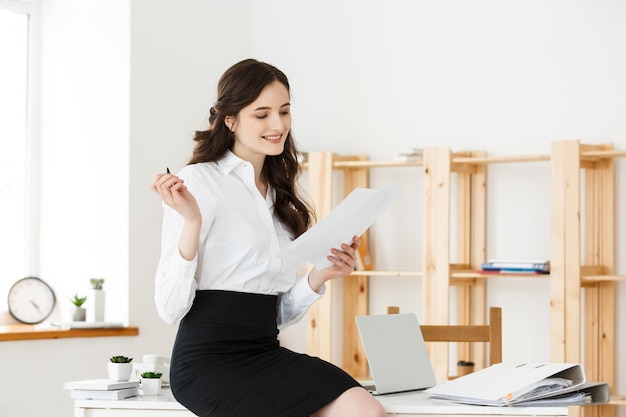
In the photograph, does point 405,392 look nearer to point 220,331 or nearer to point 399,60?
point 220,331

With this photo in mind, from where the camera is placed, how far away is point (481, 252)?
4.49 m

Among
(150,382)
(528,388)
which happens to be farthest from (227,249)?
(528,388)

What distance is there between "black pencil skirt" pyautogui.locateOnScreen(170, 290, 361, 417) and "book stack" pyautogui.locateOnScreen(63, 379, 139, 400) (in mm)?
155

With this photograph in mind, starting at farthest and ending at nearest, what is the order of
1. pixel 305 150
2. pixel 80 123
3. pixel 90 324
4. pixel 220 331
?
pixel 305 150, pixel 80 123, pixel 90 324, pixel 220 331

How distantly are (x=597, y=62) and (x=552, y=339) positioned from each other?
50.7 inches

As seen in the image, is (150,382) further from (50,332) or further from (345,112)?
(345,112)

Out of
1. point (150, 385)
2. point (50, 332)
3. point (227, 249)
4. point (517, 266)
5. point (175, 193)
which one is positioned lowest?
point (50, 332)

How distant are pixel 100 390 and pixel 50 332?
225cm

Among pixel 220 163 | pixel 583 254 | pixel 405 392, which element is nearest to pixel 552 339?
pixel 583 254

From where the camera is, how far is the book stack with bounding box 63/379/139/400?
6.76 ft

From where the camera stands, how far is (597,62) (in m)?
4.21

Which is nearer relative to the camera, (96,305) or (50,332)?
(50,332)

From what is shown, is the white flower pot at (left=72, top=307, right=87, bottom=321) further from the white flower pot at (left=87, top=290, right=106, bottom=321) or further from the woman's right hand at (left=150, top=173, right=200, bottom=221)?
the woman's right hand at (left=150, top=173, right=200, bottom=221)

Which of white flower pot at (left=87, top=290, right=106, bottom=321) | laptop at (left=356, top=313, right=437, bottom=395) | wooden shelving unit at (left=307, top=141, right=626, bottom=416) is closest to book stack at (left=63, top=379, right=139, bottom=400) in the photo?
laptop at (left=356, top=313, right=437, bottom=395)
